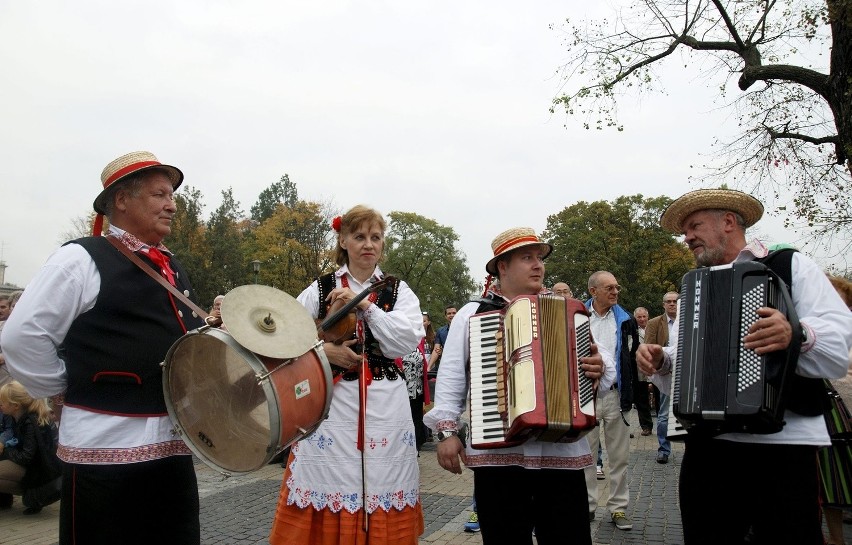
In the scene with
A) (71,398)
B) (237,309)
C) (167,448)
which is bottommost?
(167,448)

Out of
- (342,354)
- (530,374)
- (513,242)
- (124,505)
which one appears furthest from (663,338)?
(124,505)

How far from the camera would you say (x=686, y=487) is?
3.20 m

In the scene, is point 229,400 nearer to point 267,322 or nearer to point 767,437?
point 267,322

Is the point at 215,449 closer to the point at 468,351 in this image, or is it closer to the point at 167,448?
the point at 167,448

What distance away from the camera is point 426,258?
54.2m

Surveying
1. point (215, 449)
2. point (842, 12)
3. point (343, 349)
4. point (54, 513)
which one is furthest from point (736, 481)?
point (842, 12)

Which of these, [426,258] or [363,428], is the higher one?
[426,258]

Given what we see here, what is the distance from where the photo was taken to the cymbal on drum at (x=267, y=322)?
2.43 metres

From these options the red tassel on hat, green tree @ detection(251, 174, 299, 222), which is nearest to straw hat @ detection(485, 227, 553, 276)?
the red tassel on hat

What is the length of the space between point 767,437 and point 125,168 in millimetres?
3153

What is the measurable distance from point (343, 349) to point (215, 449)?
889 millimetres

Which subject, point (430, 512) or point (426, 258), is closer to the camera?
point (430, 512)

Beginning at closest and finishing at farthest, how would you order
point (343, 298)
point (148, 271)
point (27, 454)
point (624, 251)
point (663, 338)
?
point (148, 271), point (343, 298), point (27, 454), point (663, 338), point (624, 251)

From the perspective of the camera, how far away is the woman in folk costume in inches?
130
